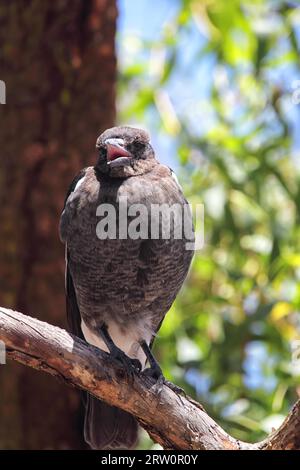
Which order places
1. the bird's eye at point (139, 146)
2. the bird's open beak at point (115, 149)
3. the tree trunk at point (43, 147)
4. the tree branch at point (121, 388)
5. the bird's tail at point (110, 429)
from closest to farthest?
the tree branch at point (121, 388)
the bird's open beak at point (115, 149)
the bird's eye at point (139, 146)
the bird's tail at point (110, 429)
the tree trunk at point (43, 147)

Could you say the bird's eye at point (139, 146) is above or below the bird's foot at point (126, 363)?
above

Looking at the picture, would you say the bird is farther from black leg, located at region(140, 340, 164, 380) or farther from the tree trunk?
the tree trunk

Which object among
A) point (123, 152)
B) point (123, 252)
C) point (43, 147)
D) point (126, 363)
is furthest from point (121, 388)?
point (43, 147)

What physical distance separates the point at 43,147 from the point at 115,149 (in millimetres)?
1138

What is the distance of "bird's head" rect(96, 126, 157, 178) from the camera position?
3.36 m

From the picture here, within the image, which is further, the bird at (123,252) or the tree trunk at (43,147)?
the tree trunk at (43,147)

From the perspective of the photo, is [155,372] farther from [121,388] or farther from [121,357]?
[121,388]

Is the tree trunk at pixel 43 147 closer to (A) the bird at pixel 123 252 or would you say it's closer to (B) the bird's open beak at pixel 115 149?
(A) the bird at pixel 123 252

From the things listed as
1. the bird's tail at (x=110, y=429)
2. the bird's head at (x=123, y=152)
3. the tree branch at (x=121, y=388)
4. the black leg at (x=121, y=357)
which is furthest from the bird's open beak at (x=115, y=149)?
the bird's tail at (x=110, y=429)

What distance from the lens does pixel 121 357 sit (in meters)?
3.17

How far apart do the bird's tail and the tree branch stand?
1.70ft

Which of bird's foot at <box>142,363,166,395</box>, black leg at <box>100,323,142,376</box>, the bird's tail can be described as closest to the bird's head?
black leg at <box>100,323,142,376</box>

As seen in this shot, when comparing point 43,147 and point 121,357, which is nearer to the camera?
point 121,357

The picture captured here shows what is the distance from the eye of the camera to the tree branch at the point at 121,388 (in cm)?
275
